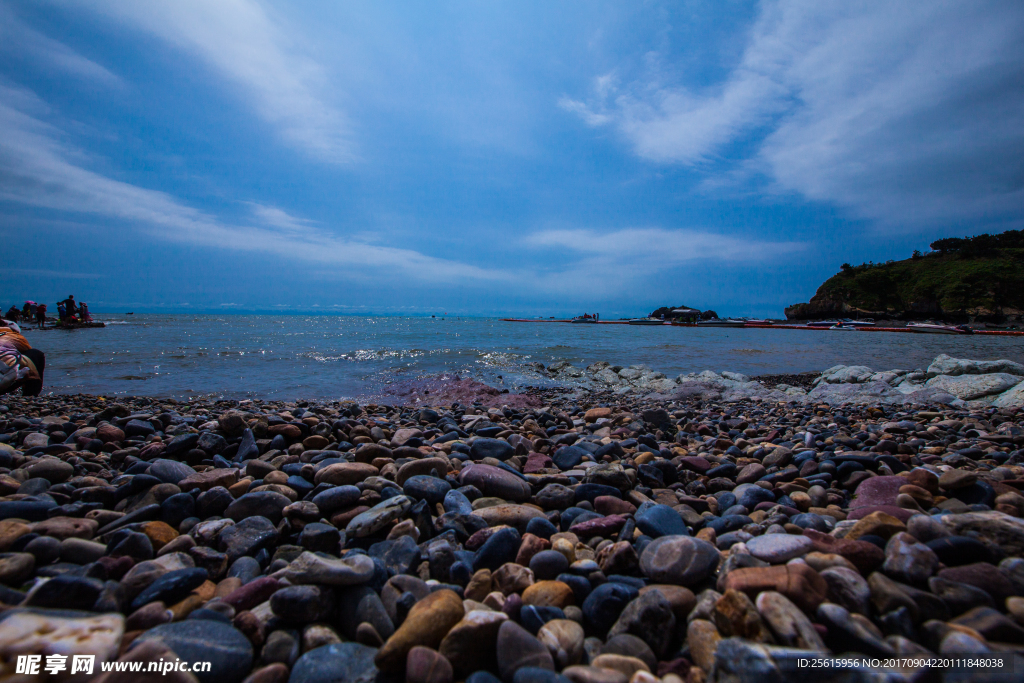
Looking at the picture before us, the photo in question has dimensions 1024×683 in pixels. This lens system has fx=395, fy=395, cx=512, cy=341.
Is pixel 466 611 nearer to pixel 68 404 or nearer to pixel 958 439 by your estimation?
pixel 958 439

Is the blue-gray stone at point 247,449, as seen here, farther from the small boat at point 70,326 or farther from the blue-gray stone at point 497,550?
the small boat at point 70,326

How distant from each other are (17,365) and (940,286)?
267 ft

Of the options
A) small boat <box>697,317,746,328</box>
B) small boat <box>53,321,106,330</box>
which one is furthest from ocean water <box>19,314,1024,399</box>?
small boat <box>697,317,746,328</box>

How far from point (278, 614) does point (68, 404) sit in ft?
28.1

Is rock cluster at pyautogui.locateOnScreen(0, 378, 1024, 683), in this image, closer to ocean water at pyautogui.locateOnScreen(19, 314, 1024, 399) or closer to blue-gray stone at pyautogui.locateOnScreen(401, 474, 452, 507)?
blue-gray stone at pyautogui.locateOnScreen(401, 474, 452, 507)

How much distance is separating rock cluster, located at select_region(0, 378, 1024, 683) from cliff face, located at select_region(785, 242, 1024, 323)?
69234 mm

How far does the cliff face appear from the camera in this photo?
156 ft

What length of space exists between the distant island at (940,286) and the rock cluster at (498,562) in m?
69.4

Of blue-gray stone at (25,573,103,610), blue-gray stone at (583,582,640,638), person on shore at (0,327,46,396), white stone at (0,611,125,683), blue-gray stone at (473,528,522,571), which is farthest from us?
person on shore at (0,327,46,396)

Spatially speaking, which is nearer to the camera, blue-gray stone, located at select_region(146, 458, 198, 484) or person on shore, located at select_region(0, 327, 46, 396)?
blue-gray stone, located at select_region(146, 458, 198, 484)

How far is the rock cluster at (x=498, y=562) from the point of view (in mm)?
1265

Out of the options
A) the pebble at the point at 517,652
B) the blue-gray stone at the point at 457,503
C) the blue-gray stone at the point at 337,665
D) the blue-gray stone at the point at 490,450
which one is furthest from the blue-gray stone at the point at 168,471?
the pebble at the point at 517,652

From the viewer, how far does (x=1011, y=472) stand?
2492 millimetres

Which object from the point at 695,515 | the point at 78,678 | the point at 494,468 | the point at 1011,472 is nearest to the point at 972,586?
the point at 695,515
